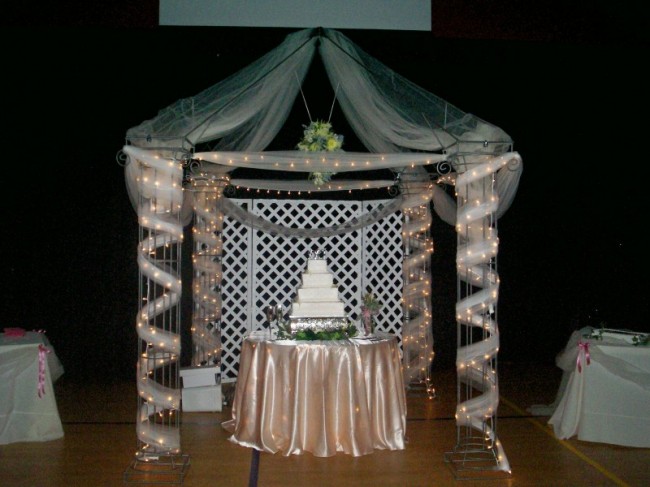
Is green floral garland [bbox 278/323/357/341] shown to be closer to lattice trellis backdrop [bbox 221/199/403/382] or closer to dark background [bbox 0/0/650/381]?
lattice trellis backdrop [bbox 221/199/403/382]

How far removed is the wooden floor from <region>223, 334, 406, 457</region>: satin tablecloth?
0.09m

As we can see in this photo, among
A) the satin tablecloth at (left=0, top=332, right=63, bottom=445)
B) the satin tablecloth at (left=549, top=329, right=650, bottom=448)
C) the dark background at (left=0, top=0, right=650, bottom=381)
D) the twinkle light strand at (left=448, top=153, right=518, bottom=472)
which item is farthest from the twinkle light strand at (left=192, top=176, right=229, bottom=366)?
the satin tablecloth at (left=549, top=329, right=650, bottom=448)

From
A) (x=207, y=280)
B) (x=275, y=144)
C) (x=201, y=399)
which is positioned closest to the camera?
(x=201, y=399)

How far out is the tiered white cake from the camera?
4.27 metres

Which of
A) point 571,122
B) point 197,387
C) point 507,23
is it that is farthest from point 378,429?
point 571,122

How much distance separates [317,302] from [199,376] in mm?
1439

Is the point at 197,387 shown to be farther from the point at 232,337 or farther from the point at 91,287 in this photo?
the point at 91,287

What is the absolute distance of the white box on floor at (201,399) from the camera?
16.7 feet

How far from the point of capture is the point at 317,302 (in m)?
4.32

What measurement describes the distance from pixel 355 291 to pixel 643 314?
334 cm

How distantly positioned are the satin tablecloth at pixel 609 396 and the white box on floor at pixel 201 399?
2.68 m

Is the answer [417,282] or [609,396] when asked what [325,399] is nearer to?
[609,396]

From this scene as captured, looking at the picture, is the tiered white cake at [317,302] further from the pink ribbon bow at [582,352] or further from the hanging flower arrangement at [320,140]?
the pink ribbon bow at [582,352]

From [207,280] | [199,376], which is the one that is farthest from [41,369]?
[207,280]
